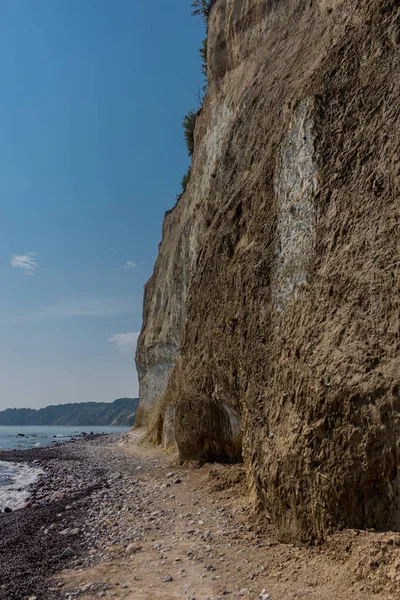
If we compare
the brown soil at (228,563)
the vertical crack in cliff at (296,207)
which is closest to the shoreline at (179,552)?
the brown soil at (228,563)

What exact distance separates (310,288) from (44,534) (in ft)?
23.3

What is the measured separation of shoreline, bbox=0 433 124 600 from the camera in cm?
640

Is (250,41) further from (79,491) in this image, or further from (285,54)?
(79,491)

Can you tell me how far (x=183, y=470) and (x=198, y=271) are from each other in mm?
5928

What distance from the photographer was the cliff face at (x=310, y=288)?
18.5ft

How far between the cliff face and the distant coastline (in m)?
147

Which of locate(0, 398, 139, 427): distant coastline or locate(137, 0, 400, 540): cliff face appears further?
locate(0, 398, 139, 427): distant coastline

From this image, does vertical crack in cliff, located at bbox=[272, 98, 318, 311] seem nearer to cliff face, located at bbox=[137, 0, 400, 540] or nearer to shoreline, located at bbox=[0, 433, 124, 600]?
cliff face, located at bbox=[137, 0, 400, 540]

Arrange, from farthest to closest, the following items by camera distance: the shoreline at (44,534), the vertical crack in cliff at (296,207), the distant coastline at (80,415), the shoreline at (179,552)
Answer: the distant coastline at (80,415), the vertical crack in cliff at (296,207), the shoreline at (44,534), the shoreline at (179,552)

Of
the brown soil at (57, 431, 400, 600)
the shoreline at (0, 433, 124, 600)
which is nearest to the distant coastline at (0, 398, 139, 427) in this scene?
the shoreline at (0, 433, 124, 600)

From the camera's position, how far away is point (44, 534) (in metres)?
8.96

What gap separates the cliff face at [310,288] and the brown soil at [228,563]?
0.35m

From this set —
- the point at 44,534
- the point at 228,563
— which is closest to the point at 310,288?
the point at 228,563

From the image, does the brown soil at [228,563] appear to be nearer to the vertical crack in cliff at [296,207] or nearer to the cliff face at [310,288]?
the cliff face at [310,288]
